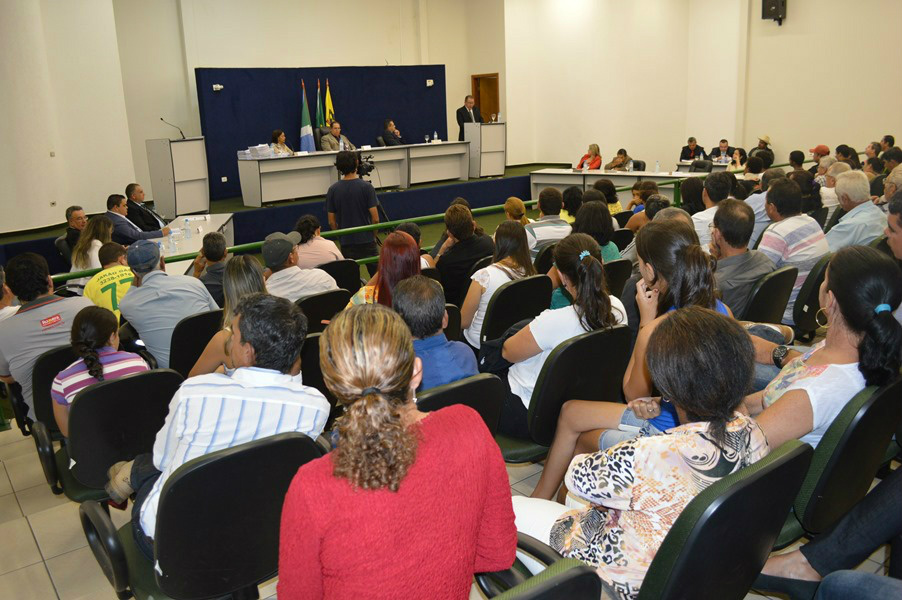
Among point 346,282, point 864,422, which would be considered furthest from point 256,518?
point 346,282

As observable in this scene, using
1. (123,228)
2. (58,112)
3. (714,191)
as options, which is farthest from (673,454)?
(58,112)

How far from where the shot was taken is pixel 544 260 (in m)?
4.61

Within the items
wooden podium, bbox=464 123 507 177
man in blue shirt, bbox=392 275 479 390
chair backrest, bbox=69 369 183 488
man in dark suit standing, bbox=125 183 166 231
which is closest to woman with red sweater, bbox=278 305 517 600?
man in blue shirt, bbox=392 275 479 390

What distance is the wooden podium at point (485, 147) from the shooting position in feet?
41.1

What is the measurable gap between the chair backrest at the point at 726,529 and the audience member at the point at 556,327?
1.03 m

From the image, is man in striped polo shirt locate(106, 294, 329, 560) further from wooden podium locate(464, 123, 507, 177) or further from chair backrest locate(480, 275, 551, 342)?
wooden podium locate(464, 123, 507, 177)

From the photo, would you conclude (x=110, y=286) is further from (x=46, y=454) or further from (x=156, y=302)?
(x=46, y=454)

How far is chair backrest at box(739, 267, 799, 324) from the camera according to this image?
3.25 meters

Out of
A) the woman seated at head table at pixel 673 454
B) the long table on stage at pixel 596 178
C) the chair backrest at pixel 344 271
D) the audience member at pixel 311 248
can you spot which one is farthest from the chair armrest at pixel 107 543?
the long table on stage at pixel 596 178

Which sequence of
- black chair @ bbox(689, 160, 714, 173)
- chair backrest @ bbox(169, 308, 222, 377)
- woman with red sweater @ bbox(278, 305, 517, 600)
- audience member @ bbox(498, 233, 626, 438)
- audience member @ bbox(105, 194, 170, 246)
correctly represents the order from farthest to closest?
black chair @ bbox(689, 160, 714, 173), audience member @ bbox(105, 194, 170, 246), chair backrest @ bbox(169, 308, 222, 377), audience member @ bbox(498, 233, 626, 438), woman with red sweater @ bbox(278, 305, 517, 600)

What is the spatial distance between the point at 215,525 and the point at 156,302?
191cm

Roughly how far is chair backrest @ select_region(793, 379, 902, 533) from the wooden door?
14292mm

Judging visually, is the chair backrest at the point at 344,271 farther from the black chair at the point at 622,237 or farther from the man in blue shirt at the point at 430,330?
the man in blue shirt at the point at 430,330

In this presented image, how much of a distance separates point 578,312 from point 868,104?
12543 mm
